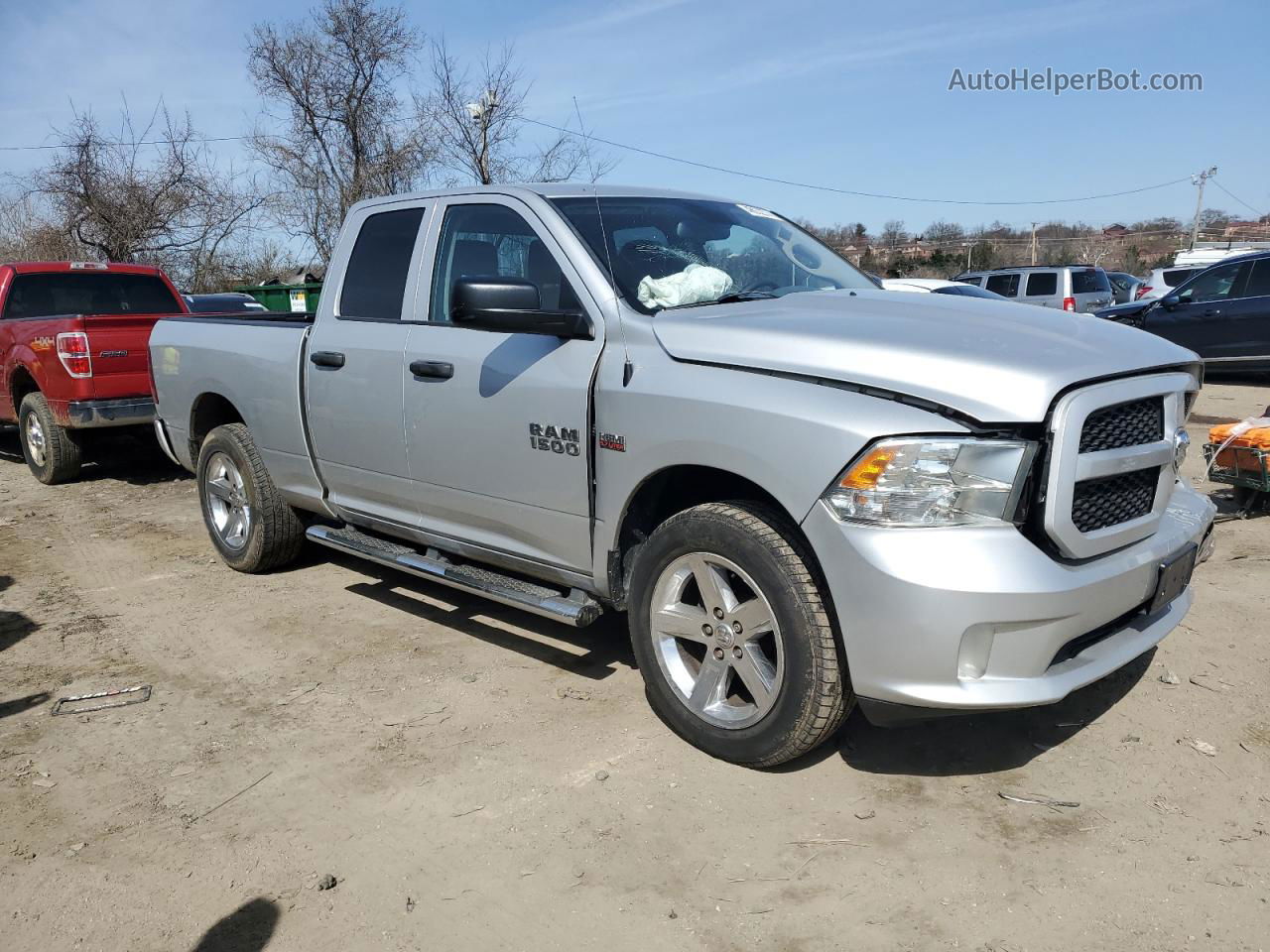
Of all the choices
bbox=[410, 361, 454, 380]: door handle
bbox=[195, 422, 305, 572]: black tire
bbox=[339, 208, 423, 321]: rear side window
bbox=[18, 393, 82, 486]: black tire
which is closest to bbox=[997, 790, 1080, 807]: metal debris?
bbox=[410, 361, 454, 380]: door handle

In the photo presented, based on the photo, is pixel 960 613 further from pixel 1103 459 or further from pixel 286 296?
pixel 286 296

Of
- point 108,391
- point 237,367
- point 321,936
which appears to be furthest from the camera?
point 108,391

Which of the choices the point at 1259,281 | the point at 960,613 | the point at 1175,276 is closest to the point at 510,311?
the point at 960,613

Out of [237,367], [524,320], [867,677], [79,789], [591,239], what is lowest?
[79,789]

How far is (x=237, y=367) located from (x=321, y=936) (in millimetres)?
3614

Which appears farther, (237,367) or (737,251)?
(237,367)

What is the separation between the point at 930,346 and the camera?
9.41 ft

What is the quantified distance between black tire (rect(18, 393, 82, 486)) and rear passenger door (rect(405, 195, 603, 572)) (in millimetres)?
5819

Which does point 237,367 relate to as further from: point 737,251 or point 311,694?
point 737,251

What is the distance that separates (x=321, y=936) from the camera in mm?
2572

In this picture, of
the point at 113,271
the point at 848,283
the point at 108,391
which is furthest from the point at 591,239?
→ the point at 113,271

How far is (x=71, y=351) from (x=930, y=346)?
7.47 m

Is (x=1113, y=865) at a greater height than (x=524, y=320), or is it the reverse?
(x=524, y=320)

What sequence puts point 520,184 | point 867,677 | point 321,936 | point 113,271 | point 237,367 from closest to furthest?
point 321,936 → point 867,677 → point 520,184 → point 237,367 → point 113,271
